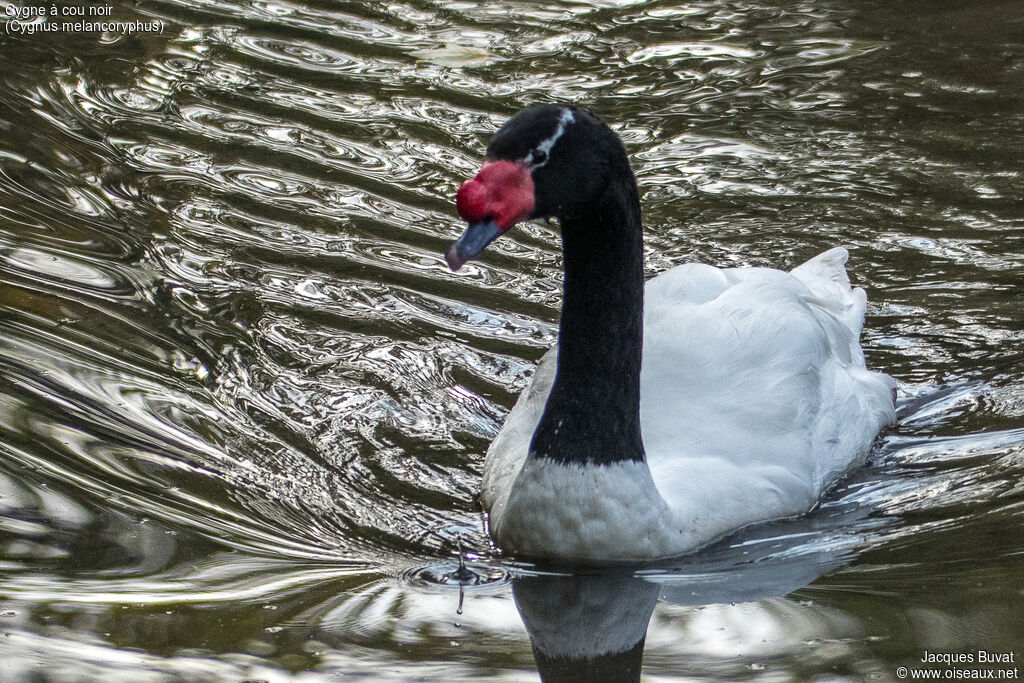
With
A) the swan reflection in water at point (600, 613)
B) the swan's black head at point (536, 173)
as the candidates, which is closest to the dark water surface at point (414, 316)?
the swan reflection in water at point (600, 613)

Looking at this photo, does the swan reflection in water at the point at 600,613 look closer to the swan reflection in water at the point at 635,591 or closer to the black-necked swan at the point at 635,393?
the swan reflection in water at the point at 635,591

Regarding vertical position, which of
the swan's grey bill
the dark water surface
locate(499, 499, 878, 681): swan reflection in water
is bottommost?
locate(499, 499, 878, 681): swan reflection in water

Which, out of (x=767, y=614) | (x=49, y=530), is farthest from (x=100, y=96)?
(x=767, y=614)

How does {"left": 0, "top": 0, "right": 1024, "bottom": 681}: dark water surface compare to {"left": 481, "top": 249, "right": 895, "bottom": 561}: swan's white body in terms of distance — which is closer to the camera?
{"left": 0, "top": 0, "right": 1024, "bottom": 681}: dark water surface

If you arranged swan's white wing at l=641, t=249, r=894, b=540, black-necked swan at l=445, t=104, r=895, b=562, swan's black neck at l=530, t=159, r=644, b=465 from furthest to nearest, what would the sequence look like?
swan's white wing at l=641, t=249, r=894, b=540 < swan's black neck at l=530, t=159, r=644, b=465 < black-necked swan at l=445, t=104, r=895, b=562

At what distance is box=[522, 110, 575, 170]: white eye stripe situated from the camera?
13.8 ft

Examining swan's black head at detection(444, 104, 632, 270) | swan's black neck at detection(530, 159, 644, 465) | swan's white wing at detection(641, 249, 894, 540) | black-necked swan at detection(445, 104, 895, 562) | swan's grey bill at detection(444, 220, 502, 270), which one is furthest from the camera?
swan's white wing at detection(641, 249, 894, 540)

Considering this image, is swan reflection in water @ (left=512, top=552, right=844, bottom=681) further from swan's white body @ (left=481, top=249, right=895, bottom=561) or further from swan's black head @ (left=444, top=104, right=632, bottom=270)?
swan's black head @ (left=444, top=104, right=632, bottom=270)

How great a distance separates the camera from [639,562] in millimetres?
4711

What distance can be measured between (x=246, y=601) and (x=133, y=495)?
0.84 meters

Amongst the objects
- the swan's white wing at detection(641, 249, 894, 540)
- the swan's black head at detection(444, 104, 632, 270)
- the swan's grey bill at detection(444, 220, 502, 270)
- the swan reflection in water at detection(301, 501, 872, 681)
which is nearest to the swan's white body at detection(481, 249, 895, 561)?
the swan's white wing at detection(641, 249, 894, 540)

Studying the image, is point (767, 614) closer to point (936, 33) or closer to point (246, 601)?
point (246, 601)

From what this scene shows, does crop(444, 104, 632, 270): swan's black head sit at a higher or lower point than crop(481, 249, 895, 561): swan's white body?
higher

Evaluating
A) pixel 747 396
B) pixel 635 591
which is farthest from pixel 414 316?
pixel 635 591
